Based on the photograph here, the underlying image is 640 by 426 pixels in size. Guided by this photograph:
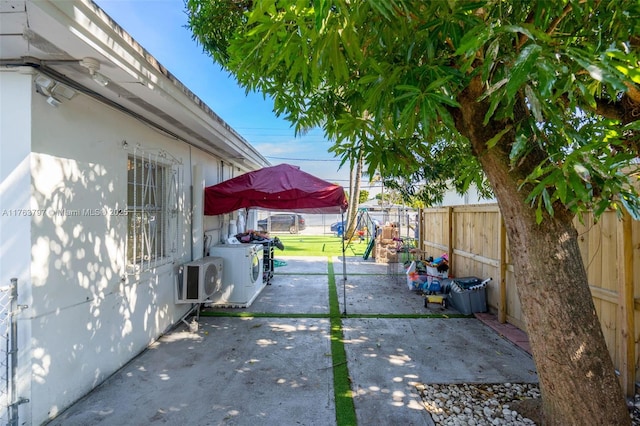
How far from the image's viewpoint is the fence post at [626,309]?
9.94ft

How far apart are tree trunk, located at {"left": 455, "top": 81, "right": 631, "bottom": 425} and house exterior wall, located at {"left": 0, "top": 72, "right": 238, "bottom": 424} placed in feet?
11.4

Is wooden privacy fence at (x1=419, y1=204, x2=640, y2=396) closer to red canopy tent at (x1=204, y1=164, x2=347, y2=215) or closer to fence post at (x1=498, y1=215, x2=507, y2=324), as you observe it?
fence post at (x1=498, y1=215, x2=507, y2=324)

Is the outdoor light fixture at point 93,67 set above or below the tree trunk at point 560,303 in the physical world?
above

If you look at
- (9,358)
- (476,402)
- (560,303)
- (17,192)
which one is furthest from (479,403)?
(17,192)

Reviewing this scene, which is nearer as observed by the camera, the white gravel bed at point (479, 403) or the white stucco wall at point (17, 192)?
the white stucco wall at point (17, 192)

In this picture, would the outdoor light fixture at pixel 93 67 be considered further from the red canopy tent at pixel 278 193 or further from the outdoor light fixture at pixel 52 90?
the red canopy tent at pixel 278 193

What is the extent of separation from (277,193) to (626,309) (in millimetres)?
4719

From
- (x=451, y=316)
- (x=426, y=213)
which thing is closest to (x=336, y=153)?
(x=451, y=316)

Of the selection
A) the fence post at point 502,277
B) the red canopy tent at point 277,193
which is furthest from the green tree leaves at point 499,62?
the red canopy tent at point 277,193

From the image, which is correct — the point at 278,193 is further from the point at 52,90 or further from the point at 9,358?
the point at 9,358

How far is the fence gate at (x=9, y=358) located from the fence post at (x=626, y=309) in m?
5.27

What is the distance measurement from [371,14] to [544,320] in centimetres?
222

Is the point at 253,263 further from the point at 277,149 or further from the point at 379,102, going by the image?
the point at 277,149

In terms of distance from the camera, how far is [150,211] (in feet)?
14.9
